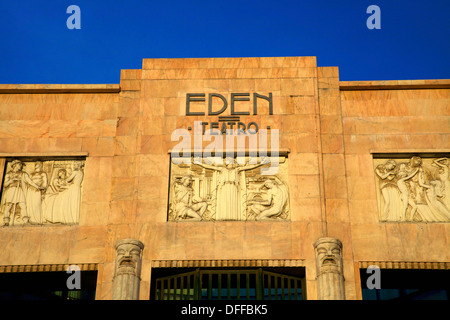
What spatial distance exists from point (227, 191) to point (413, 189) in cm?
586

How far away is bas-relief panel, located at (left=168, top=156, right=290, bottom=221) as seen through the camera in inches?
877

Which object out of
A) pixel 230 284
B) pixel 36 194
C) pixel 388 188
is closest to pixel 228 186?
A: pixel 230 284

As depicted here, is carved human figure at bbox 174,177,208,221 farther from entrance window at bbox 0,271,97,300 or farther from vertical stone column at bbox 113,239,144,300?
entrance window at bbox 0,271,97,300

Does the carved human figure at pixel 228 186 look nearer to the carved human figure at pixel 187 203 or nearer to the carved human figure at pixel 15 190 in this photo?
the carved human figure at pixel 187 203

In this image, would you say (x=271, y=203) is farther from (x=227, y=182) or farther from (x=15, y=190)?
(x=15, y=190)

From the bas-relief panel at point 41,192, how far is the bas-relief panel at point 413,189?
9566 millimetres

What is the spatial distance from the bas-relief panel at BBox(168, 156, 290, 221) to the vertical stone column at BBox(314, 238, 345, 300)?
194 cm

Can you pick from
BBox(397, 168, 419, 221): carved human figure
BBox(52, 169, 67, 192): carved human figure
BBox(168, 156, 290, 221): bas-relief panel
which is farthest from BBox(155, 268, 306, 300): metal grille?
BBox(52, 169, 67, 192): carved human figure

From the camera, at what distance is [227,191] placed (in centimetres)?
2252

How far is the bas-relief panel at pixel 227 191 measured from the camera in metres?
22.3
